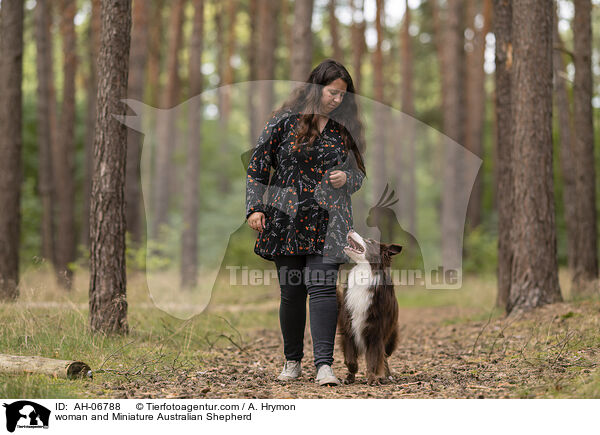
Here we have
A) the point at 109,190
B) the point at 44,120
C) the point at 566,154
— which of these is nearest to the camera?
the point at 109,190

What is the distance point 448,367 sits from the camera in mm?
5777

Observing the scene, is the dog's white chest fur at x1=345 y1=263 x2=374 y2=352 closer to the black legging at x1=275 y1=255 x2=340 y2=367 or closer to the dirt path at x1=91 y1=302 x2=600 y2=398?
the black legging at x1=275 y1=255 x2=340 y2=367

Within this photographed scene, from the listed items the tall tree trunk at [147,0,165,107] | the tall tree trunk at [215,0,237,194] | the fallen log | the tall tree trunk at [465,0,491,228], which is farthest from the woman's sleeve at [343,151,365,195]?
the tall tree trunk at [147,0,165,107]

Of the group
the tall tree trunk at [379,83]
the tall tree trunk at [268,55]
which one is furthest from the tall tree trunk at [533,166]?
the tall tree trunk at [379,83]

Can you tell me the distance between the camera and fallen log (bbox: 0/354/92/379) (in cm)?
465

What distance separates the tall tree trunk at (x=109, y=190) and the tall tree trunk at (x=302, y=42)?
5041 mm

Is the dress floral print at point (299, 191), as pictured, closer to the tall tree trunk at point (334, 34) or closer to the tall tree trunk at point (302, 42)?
the tall tree trunk at point (302, 42)

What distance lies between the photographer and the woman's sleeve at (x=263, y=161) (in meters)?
5.07

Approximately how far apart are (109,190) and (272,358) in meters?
2.37

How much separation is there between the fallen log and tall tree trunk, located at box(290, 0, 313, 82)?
7486mm

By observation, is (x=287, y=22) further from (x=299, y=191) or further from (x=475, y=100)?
(x=299, y=191)

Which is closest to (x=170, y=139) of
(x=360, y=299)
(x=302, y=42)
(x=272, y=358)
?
(x=302, y=42)

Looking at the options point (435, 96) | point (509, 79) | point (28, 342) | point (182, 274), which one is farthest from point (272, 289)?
point (435, 96)
